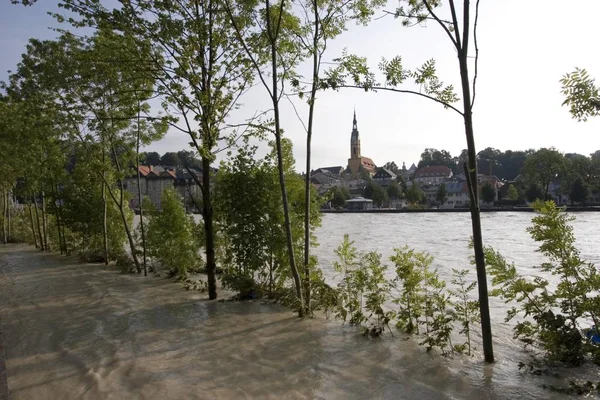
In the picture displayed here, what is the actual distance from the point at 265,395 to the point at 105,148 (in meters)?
11.4

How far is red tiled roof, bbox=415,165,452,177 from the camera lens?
136 meters

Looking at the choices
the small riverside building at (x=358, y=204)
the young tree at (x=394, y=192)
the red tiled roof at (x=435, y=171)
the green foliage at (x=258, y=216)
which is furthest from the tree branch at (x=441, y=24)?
the red tiled roof at (x=435, y=171)

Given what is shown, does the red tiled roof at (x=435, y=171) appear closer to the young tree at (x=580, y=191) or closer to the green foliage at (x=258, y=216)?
the young tree at (x=580, y=191)

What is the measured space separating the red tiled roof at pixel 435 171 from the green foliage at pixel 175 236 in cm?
13003

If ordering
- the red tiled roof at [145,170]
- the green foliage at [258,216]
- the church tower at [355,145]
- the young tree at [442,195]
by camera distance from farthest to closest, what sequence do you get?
the church tower at [355,145] → the young tree at [442,195] → the red tiled roof at [145,170] → the green foliage at [258,216]

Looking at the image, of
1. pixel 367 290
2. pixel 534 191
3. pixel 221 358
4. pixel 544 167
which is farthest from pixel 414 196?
pixel 221 358

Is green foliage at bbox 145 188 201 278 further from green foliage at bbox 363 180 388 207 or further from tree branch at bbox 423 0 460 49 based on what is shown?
green foliage at bbox 363 180 388 207

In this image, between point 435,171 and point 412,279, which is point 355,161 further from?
point 412,279

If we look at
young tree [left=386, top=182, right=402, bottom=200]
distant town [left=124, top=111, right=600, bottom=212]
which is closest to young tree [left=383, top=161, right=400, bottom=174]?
distant town [left=124, top=111, right=600, bottom=212]

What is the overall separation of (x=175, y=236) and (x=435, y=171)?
13204 centimetres

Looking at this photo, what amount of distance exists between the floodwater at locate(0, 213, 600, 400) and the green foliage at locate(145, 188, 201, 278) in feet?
9.90

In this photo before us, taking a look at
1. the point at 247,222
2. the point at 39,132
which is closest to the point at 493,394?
the point at 247,222

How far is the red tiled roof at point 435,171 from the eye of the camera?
136 m

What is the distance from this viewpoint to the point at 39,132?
12.4 metres
